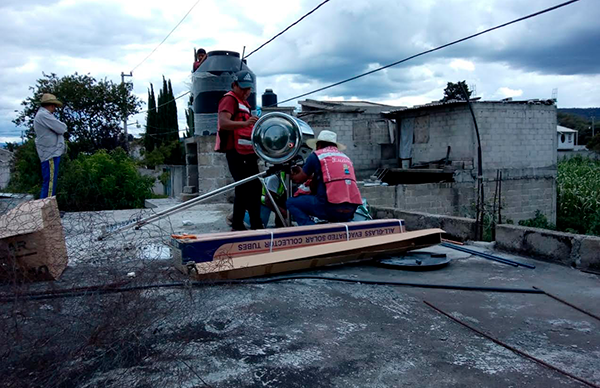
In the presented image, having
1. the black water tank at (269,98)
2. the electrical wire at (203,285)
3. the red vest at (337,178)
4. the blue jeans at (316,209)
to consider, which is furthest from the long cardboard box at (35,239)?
the black water tank at (269,98)

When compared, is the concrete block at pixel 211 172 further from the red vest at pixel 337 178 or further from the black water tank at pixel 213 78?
the red vest at pixel 337 178

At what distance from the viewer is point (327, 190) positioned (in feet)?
15.4

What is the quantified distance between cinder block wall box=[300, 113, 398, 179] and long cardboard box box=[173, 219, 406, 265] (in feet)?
38.9

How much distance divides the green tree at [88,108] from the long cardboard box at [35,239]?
795 inches

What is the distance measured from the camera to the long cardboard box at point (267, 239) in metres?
3.64

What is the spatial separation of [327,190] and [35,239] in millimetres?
2597

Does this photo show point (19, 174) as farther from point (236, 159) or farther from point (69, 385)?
point (69, 385)

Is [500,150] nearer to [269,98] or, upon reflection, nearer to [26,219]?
[269,98]

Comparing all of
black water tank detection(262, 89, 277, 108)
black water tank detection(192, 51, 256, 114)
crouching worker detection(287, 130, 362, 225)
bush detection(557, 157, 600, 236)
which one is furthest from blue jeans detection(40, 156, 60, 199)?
bush detection(557, 157, 600, 236)

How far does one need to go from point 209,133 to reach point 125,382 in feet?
22.1

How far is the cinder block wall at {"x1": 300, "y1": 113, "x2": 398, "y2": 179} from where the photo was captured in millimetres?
16438

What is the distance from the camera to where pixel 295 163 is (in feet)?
16.6

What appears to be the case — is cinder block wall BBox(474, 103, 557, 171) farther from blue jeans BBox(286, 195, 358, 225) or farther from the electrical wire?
the electrical wire

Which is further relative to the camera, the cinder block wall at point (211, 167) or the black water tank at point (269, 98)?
the black water tank at point (269, 98)
